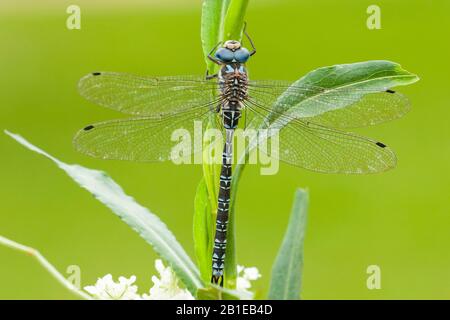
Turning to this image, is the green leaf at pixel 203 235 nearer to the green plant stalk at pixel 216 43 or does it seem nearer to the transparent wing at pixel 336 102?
the green plant stalk at pixel 216 43

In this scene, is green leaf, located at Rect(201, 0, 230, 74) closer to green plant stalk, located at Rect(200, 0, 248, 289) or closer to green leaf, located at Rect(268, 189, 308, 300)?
green plant stalk, located at Rect(200, 0, 248, 289)

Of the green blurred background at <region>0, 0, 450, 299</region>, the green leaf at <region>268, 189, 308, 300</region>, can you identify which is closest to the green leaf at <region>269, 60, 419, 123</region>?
the green leaf at <region>268, 189, 308, 300</region>

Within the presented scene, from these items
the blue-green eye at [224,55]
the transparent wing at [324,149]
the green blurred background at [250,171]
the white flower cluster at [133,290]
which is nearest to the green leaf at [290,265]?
the white flower cluster at [133,290]

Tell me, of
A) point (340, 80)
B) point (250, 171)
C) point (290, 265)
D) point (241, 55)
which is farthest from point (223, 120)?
point (250, 171)

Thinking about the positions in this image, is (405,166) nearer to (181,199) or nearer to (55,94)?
(181,199)

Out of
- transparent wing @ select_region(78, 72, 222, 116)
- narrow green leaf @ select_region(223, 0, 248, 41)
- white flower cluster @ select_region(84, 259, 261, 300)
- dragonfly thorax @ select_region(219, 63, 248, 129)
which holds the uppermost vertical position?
transparent wing @ select_region(78, 72, 222, 116)

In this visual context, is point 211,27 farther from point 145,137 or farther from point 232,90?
point 145,137
